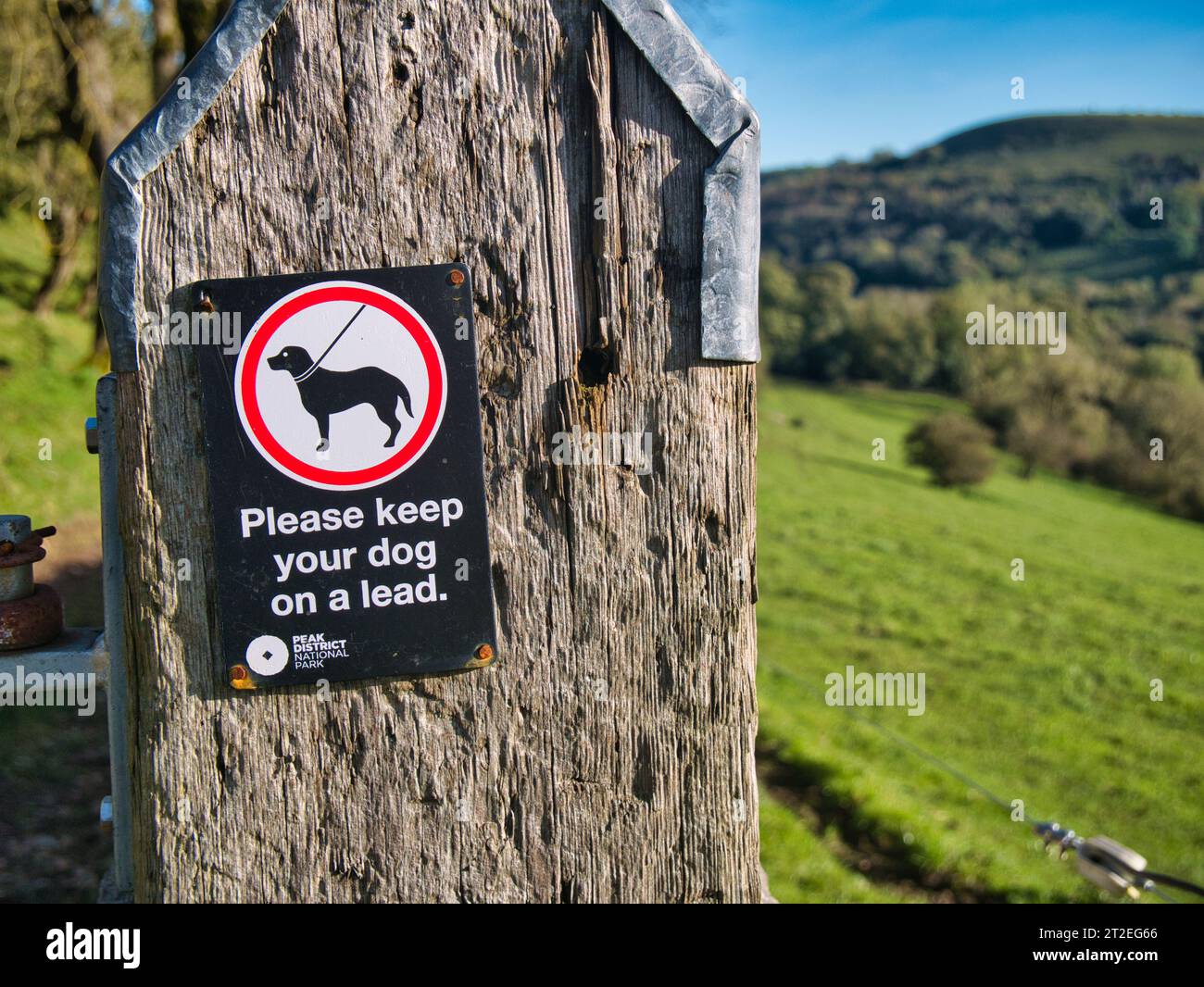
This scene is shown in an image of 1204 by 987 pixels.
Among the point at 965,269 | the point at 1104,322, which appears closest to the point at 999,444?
the point at 1104,322

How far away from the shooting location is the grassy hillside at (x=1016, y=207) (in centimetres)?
7750

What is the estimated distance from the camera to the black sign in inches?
74.3

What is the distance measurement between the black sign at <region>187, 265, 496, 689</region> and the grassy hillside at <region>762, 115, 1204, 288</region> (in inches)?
3081

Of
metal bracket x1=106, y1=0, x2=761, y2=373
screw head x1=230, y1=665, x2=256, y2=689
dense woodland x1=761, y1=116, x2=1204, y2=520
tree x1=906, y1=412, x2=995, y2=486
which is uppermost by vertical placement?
dense woodland x1=761, y1=116, x2=1204, y2=520

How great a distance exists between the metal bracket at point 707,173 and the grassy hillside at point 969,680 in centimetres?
488

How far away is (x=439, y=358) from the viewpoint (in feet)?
6.38

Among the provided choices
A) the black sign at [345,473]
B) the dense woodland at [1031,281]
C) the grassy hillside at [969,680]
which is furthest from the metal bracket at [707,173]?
the dense woodland at [1031,281]

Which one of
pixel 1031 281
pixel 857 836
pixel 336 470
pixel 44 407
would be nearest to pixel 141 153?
pixel 336 470

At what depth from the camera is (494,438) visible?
1.98 meters

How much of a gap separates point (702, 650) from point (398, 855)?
0.80 metres

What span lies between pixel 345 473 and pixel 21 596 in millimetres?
831

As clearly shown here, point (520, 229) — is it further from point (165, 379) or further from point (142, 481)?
point (142, 481)

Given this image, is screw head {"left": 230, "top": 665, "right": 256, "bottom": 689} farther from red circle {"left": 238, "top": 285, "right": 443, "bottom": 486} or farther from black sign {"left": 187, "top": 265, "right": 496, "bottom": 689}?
red circle {"left": 238, "top": 285, "right": 443, "bottom": 486}

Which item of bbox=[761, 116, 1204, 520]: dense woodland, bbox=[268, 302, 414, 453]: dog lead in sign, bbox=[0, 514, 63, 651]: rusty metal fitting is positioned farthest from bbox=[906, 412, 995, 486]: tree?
bbox=[0, 514, 63, 651]: rusty metal fitting
